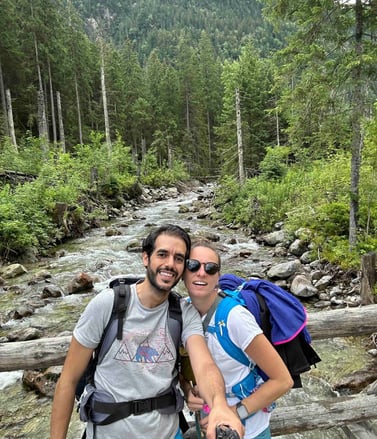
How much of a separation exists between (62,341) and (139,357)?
4.98 ft

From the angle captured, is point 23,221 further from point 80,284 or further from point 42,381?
point 42,381

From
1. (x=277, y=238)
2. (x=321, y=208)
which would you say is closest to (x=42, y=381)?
(x=321, y=208)

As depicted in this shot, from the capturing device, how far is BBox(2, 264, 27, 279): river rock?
34.2ft

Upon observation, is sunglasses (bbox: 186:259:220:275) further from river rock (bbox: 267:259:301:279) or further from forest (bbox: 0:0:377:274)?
forest (bbox: 0:0:377:274)

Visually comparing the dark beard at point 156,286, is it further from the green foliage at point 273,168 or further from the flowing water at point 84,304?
the green foliage at point 273,168

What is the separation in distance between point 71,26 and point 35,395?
39171 mm

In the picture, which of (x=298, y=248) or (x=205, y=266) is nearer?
(x=205, y=266)

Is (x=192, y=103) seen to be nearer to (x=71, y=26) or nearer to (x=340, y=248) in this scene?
(x=71, y=26)

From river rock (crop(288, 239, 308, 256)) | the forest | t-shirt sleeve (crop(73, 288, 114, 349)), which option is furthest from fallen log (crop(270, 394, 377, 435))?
river rock (crop(288, 239, 308, 256))

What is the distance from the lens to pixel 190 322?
2092 mm

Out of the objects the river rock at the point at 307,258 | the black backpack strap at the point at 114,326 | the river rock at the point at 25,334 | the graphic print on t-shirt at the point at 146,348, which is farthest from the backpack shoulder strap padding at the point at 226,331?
the river rock at the point at 307,258

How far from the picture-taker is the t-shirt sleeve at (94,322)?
199 cm

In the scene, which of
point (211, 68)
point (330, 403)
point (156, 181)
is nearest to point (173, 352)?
point (330, 403)

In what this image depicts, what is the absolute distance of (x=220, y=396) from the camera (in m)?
1.83
